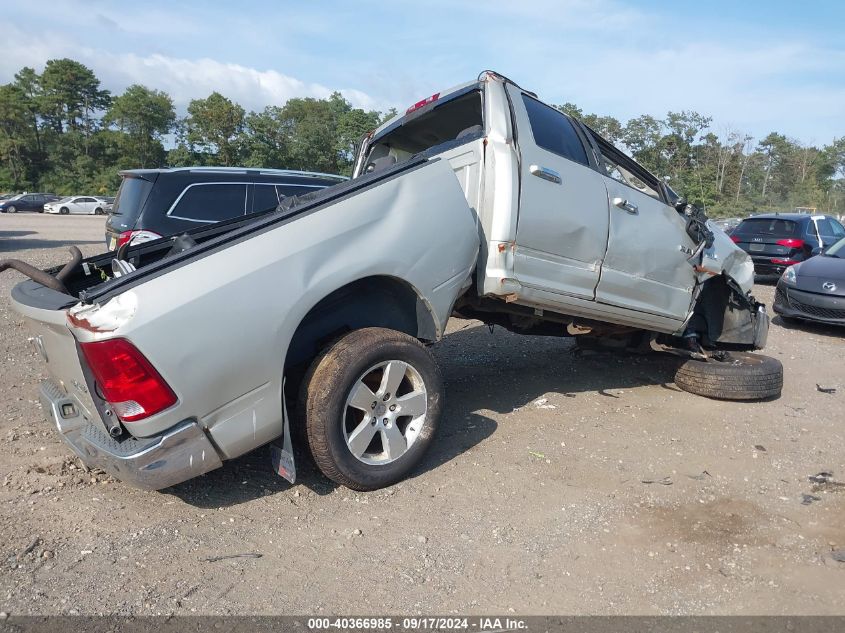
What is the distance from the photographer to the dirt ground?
2.70m

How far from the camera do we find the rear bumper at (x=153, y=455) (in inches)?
110

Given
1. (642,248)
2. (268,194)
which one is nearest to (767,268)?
(642,248)

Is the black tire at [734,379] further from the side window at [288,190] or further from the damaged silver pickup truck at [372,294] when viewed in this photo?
the side window at [288,190]

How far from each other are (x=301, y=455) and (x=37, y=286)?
5.79 feet

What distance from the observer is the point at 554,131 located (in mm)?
4484

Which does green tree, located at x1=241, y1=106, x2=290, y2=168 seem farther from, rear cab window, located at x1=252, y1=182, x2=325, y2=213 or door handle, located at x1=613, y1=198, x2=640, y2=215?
door handle, located at x1=613, y1=198, x2=640, y2=215

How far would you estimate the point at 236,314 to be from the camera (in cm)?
287

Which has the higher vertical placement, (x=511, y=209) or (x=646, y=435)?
(x=511, y=209)

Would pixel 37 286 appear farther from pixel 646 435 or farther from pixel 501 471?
pixel 646 435

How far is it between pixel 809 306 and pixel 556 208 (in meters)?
6.28

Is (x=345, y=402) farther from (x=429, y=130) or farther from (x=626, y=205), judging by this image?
(x=429, y=130)

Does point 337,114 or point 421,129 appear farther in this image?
point 337,114

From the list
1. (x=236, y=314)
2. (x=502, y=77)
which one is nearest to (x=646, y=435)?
(x=502, y=77)

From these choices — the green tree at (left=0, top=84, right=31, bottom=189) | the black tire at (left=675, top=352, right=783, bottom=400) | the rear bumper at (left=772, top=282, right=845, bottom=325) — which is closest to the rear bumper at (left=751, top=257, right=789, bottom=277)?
the rear bumper at (left=772, top=282, right=845, bottom=325)
